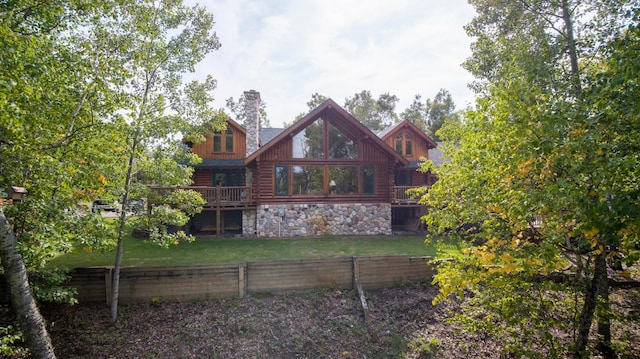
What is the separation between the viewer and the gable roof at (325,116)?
12148 mm

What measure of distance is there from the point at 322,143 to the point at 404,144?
647cm

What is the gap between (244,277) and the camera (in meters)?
6.66

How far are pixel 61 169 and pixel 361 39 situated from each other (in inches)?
317

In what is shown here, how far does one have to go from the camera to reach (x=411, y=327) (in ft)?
19.9

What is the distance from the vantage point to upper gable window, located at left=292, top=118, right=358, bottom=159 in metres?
12.7

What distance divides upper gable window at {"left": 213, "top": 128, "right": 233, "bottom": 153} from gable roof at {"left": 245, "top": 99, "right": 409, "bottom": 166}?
419 centimetres

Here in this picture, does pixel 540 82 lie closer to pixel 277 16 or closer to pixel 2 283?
pixel 277 16

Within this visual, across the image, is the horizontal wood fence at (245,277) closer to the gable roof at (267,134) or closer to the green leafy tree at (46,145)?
the green leafy tree at (46,145)

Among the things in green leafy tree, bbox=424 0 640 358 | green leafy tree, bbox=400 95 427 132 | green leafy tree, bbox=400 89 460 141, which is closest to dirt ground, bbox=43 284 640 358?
green leafy tree, bbox=424 0 640 358

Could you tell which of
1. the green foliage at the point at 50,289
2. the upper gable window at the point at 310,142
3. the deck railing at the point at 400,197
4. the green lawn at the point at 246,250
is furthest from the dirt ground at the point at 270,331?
the deck railing at the point at 400,197

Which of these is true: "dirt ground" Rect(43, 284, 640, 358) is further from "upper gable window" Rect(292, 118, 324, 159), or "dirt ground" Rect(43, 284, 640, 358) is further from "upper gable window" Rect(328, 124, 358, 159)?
"upper gable window" Rect(328, 124, 358, 159)

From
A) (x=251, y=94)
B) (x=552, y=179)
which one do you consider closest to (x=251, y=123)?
(x=251, y=94)

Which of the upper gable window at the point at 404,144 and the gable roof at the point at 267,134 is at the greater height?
the gable roof at the point at 267,134

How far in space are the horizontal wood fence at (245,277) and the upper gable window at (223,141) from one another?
10.2 m
